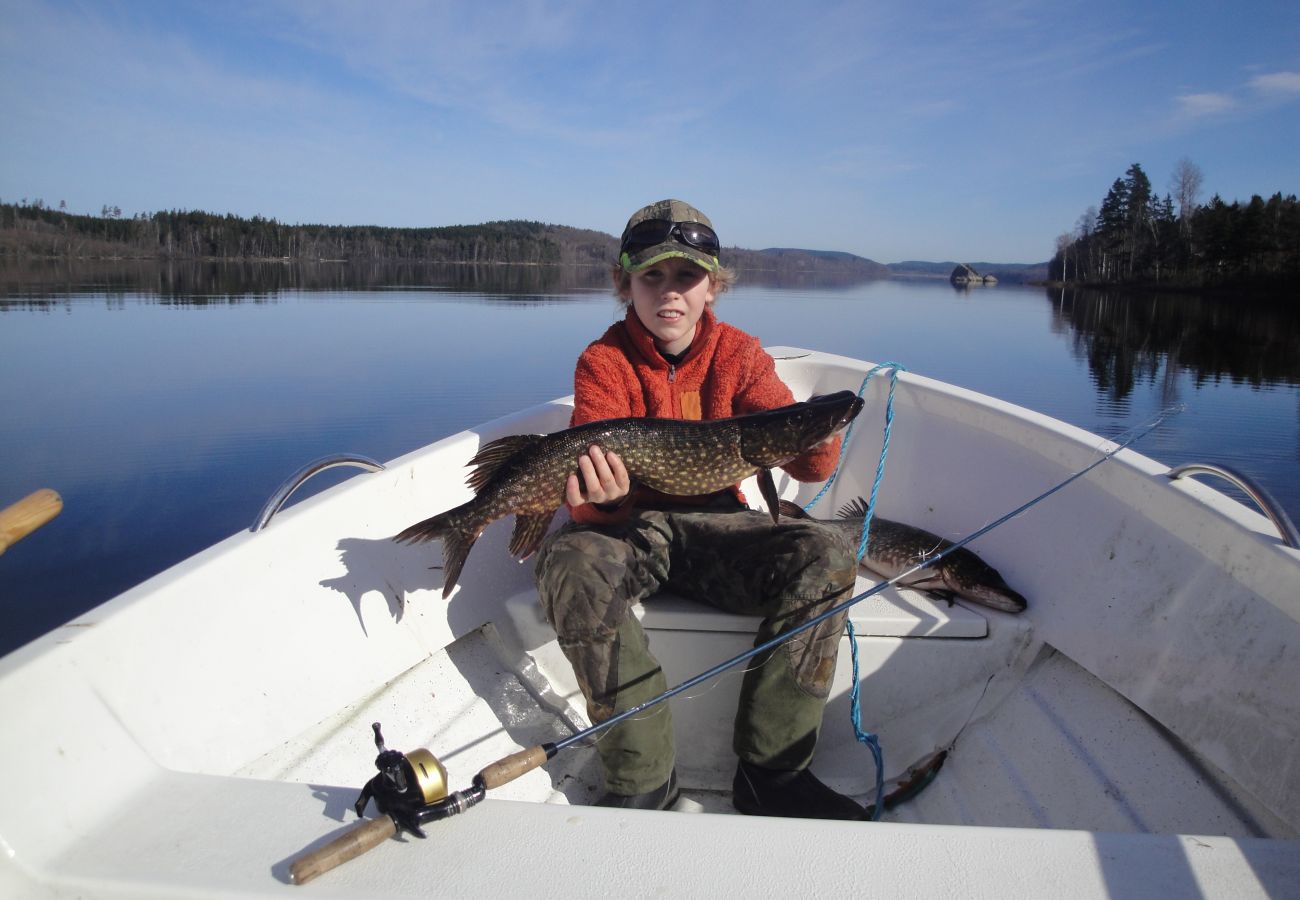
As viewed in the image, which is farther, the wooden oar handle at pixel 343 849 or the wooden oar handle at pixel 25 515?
the wooden oar handle at pixel 25 515

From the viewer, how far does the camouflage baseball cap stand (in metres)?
3.09

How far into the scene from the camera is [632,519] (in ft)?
10.1

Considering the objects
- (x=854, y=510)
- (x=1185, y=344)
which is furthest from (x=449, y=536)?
(x=1185, y=344)

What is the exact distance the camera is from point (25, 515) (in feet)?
4.97

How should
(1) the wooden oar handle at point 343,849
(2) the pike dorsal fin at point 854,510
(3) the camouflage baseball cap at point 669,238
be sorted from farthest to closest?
(2) the pike dorsal fin at point 854,510 < (3) the camouflage baseball cap at point 669,238 < (1) the wooden oar handle at point 343,849

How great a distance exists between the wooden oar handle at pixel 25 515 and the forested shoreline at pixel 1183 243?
6332 cm

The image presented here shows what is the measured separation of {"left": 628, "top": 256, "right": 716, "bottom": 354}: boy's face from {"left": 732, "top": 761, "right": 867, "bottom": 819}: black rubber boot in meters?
1.78

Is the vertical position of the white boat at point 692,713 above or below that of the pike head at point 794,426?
below

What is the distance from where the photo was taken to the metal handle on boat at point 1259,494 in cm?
219

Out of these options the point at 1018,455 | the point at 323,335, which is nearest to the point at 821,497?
the point at 1018,455

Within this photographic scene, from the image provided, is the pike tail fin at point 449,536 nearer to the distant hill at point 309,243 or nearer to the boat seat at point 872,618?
the boat seat at point 872,618

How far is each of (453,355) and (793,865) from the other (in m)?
18.8

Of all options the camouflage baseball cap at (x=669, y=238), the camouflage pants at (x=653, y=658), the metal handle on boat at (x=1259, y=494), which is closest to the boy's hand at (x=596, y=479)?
the camouflage pants at (x=653, y=658)

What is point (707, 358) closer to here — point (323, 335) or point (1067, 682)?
point (1067, 682)
